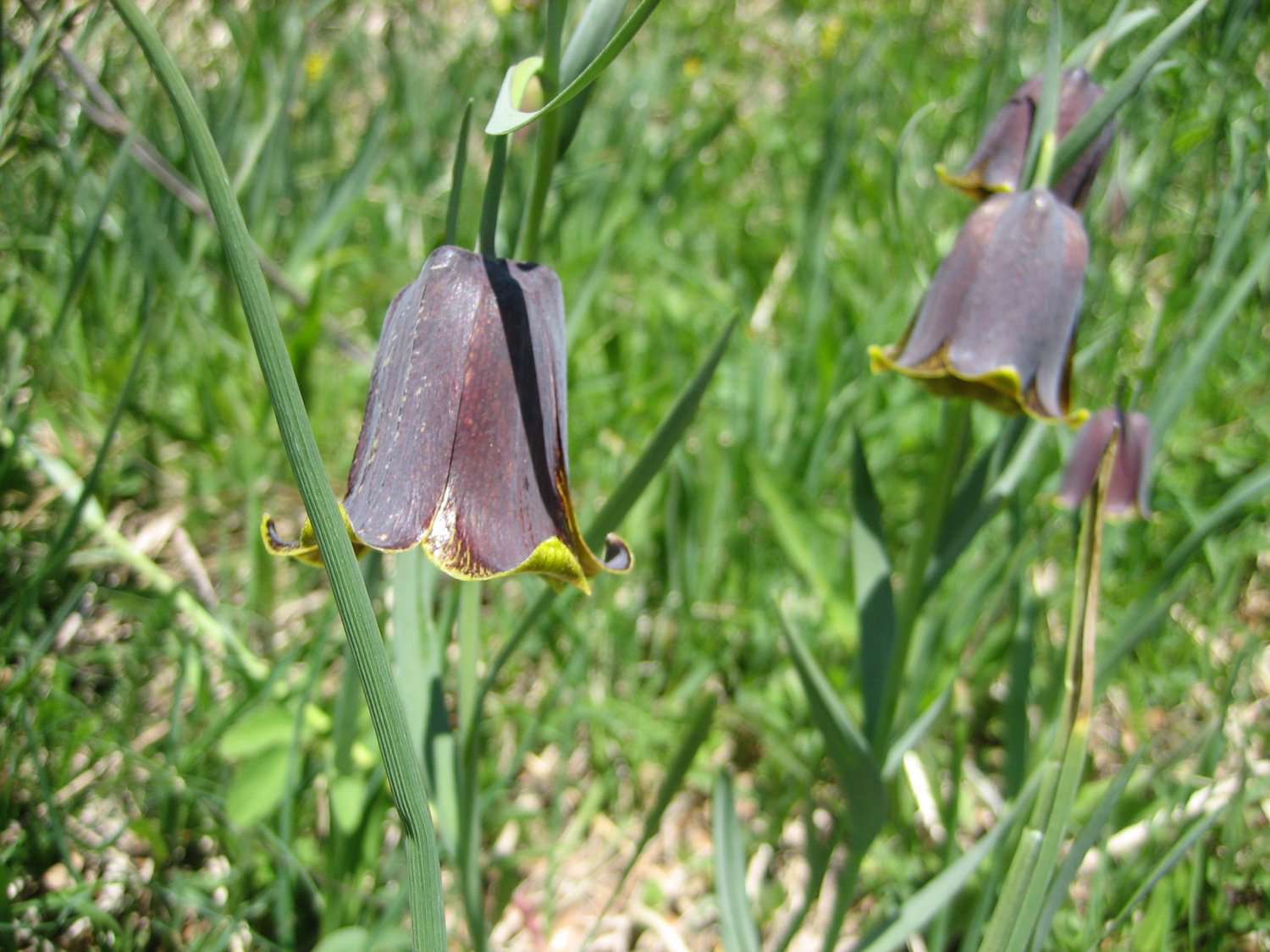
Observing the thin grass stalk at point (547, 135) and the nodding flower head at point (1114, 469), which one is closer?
the thin grass stalk at point (547, 135)

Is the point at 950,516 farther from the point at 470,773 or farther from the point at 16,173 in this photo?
the point at 16,173

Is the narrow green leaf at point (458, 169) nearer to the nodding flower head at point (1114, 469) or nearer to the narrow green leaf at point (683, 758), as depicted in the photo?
the narrow green leaf at point (683, 758)

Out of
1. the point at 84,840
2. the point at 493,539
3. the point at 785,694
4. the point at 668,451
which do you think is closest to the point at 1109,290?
the point at 785,694

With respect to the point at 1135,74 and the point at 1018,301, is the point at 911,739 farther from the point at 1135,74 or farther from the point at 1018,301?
the point at 1135,74

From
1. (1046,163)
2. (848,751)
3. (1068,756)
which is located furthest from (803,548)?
(1068,756)

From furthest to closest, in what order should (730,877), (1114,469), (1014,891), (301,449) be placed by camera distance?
(1114,469) → (730,877) → (1014,891) → (301,449)

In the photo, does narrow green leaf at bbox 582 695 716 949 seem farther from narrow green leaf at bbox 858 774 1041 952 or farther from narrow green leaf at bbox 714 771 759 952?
narrow green leaf at bbox 858 774 1041 952

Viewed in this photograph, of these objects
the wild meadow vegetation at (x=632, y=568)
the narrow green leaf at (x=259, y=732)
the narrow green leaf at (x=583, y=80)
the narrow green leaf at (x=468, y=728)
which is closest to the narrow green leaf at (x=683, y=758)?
the wild meadow vegetation at (x=632, y=568)
